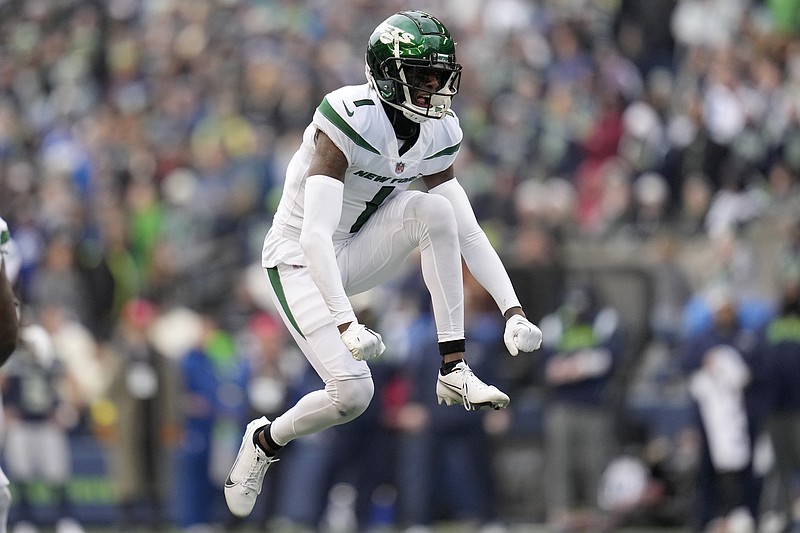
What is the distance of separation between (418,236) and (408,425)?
6054mm

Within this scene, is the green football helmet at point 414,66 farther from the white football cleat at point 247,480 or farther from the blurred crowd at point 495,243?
the blurred crowd at point 495,243

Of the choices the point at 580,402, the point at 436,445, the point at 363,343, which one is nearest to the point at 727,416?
the point at 580,402

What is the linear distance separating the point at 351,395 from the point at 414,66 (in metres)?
1.60

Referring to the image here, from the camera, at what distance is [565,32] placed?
1772 centimetres

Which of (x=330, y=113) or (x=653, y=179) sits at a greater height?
(x=330, y=113)

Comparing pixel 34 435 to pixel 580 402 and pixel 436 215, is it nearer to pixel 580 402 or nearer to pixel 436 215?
pixel 580 402

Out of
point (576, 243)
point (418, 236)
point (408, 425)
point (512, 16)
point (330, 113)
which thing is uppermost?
point (330, 113)

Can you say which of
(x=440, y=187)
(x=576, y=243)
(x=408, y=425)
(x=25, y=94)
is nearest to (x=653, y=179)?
(x=576, y=243)

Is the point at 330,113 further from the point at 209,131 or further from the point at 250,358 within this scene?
the point at 209,131

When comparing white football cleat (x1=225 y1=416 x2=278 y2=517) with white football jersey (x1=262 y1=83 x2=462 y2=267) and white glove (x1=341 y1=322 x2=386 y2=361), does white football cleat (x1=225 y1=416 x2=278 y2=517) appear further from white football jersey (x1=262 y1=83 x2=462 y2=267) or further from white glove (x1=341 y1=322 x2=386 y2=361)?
white glove (x1=341 y1=322 x2=386 y2=361)

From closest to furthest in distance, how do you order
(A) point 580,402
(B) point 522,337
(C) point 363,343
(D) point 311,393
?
(C) point 363,343 < (B) point 522,337 < (D) point 311,393 < (A) point 580,402

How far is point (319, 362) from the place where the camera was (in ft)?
27.6

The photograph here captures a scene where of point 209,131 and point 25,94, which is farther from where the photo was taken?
point 25,94

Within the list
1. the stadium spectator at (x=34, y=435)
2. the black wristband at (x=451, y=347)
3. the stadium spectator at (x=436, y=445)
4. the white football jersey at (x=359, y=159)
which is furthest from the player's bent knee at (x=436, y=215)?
the stadium spectator at (x=34, y=435)
